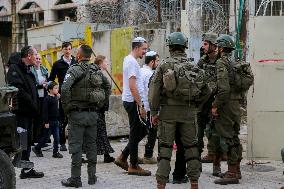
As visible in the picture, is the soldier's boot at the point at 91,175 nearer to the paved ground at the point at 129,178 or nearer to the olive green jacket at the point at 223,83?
the paved ground at the point at 129,178

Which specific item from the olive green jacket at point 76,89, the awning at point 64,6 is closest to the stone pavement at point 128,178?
the olive green jacket at point 76,89

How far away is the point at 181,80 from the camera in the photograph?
6109 mm

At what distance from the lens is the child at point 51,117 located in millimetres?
8984

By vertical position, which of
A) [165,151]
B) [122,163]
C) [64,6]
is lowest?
[122,163]

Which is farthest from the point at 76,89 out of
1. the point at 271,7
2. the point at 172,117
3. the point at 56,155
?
the point at 271,7

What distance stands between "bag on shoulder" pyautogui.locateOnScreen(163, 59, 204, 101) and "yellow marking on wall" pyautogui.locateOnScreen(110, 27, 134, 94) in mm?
6706

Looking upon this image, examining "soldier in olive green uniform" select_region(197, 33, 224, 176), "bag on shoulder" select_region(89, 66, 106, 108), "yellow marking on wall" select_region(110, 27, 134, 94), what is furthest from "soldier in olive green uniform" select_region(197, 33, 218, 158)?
"yellow marking on wall" select_region(110, 27, 134, 94)

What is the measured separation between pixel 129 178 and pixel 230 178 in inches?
51.9

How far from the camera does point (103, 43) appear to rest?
14.0m

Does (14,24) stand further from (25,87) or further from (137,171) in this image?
(137,171)

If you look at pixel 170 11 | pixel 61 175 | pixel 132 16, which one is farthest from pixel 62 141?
pixel 170 11

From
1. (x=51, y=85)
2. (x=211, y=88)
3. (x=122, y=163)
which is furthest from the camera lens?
(x=51, y=85)

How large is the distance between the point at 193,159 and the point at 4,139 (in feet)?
6.87

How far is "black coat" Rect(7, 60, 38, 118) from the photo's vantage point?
7.03m
